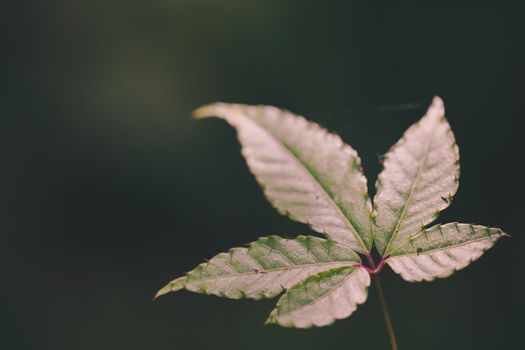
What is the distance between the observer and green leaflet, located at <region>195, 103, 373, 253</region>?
0.65 meters

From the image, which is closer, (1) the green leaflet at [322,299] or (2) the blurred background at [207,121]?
(1) the green leaflet at [322,299]

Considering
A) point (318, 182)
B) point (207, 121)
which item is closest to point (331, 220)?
point (318, 182)

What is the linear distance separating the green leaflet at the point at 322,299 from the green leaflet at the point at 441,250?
2.7 inches

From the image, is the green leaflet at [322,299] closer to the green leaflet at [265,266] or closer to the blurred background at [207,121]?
the green leaflet at [265,266]

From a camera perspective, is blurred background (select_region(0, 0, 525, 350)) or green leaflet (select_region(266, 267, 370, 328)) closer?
green leaflet (select_region(266, 267, 370, 328))

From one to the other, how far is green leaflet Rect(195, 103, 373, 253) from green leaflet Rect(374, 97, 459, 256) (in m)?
0.03

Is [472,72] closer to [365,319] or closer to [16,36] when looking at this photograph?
[365,319]

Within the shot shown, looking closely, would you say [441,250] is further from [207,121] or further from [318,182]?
[207,121]

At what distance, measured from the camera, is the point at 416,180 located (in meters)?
0.74

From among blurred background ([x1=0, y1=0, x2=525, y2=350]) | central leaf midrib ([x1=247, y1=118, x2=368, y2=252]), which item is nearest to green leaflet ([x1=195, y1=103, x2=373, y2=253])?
central leaf midrib ([x1=247, y1=118, x2=368, y2=252])

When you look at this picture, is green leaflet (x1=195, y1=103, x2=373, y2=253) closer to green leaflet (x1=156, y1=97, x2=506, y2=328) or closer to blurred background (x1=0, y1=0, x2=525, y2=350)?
green leaflet (x1=156, y1=97, x2=506, y2=328)

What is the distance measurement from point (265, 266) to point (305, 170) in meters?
0.15

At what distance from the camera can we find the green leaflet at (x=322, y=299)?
65 cm

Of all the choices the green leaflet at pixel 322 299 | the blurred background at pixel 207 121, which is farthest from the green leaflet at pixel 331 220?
the blurred background at pixel 207 121
